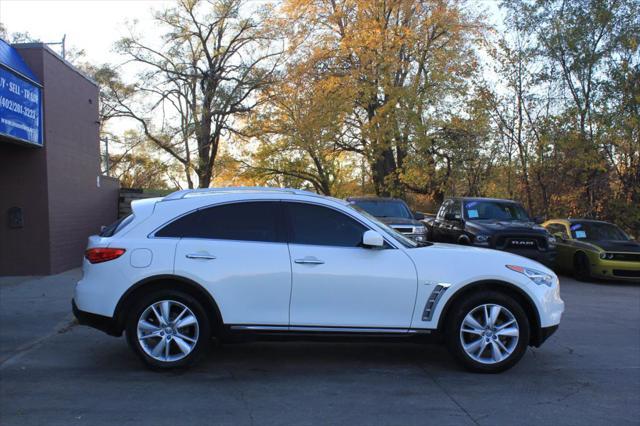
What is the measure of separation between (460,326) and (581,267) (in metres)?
8.91

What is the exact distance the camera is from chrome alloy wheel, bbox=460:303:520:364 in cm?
540

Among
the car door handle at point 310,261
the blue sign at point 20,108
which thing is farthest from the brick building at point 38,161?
the car door handle at point 310,261

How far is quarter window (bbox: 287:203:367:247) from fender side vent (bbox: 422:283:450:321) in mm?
828

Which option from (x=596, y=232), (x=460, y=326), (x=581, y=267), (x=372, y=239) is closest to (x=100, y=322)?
(x=372, y=239)

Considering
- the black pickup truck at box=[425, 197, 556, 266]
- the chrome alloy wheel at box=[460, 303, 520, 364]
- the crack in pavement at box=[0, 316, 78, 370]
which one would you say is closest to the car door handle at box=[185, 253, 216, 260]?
the crack in pavement at box=[0, 316, 78, 370]

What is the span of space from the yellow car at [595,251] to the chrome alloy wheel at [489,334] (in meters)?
8.12

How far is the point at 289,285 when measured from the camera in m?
5.28

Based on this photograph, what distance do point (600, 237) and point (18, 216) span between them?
12.6 metres

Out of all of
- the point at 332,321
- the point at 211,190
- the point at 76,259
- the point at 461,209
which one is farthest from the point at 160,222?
the point at 461,209

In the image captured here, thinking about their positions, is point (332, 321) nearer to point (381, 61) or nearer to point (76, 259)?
point (76, 259)

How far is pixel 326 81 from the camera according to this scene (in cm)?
2512

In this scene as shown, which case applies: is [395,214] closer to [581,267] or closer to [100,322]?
[581,267]

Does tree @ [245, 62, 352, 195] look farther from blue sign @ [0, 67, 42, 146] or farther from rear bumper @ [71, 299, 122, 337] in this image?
rear bumper @ [71, 299, 122, 337]

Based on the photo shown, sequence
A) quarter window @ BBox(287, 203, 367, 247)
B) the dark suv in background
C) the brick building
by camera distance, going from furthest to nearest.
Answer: the dark suv in background < the brick building < quarter window @ BBox(287, 203, 367, 247)
